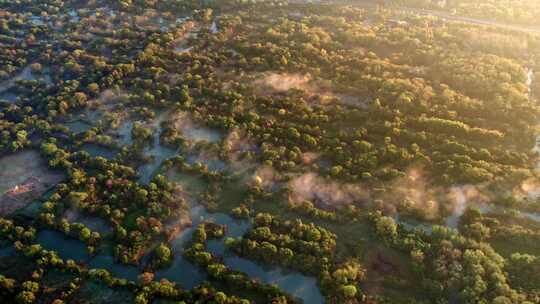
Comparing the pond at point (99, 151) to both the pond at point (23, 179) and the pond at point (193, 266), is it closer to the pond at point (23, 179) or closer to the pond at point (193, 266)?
the pond at point (23, 179)

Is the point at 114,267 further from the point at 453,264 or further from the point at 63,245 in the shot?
the point at 453,264

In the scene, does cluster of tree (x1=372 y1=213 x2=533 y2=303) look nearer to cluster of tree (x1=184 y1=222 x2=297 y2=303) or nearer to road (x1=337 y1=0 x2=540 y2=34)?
cluster of tree (x1=184 y1=222 x2=297 y2=303)

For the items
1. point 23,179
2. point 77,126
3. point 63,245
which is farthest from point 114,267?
point 77,126

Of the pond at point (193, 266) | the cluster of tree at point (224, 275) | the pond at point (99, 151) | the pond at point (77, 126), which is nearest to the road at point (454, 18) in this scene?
the pond at point (77, 126)

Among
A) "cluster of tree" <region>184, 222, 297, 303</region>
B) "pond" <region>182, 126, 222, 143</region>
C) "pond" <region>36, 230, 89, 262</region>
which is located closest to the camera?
"cluster of tree" <region>184, 222, 297, 303</region>

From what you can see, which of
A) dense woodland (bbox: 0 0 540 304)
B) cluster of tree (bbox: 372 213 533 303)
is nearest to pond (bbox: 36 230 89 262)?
dense woodland (bbox: 0 0 540 304)

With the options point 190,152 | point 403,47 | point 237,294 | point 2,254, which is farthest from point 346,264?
point 403,47

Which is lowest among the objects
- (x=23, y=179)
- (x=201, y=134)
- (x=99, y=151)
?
(x=23, y=179)

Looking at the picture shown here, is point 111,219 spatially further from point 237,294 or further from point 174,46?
point 174,46

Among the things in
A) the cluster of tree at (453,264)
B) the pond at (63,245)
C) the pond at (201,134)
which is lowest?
the pond at (63,245)
